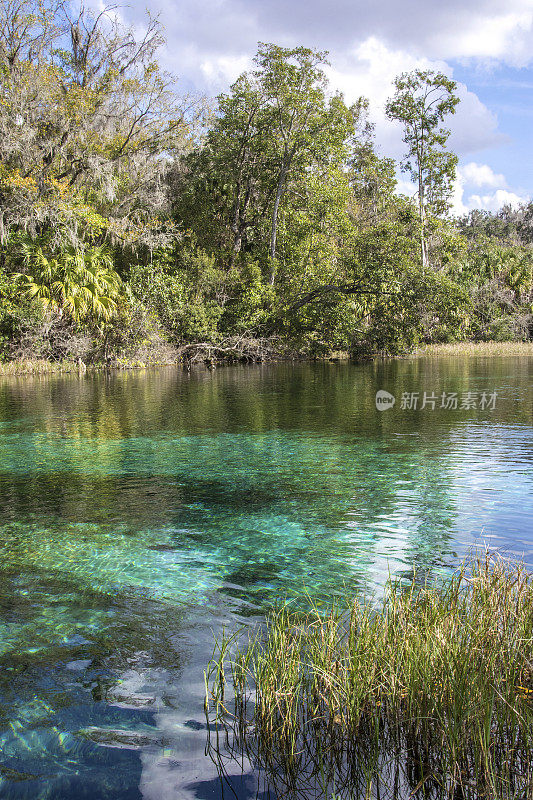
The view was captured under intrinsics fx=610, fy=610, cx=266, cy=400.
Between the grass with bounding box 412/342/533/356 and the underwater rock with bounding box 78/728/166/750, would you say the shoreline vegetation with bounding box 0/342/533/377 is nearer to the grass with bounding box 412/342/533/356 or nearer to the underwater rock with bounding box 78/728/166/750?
the grass with bounding box 412/342/533/356

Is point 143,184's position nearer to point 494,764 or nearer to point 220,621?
point 220,621

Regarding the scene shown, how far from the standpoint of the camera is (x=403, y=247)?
27.7 meters

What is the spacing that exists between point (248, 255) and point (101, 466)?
78.5 feet

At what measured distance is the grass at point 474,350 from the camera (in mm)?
35062

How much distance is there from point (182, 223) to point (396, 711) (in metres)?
30.8

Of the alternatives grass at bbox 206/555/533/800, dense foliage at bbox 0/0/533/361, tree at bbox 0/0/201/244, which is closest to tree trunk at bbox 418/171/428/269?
dense foliage at bbox 0/0/533/361

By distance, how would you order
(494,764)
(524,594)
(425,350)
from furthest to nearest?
(425,350) < (524,594) < (494,764)

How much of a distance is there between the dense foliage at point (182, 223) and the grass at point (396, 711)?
72.1 ft

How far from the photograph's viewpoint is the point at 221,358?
29375mm

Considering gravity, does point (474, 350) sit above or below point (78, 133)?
below

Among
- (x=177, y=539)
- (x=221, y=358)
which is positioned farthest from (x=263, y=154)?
(x=177, y=539)

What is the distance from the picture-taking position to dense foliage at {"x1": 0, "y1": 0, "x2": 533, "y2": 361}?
23.0 metres

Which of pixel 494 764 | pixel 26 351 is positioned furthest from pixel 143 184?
pixel 494 764

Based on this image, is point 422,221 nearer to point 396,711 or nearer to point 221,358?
point 221,358
